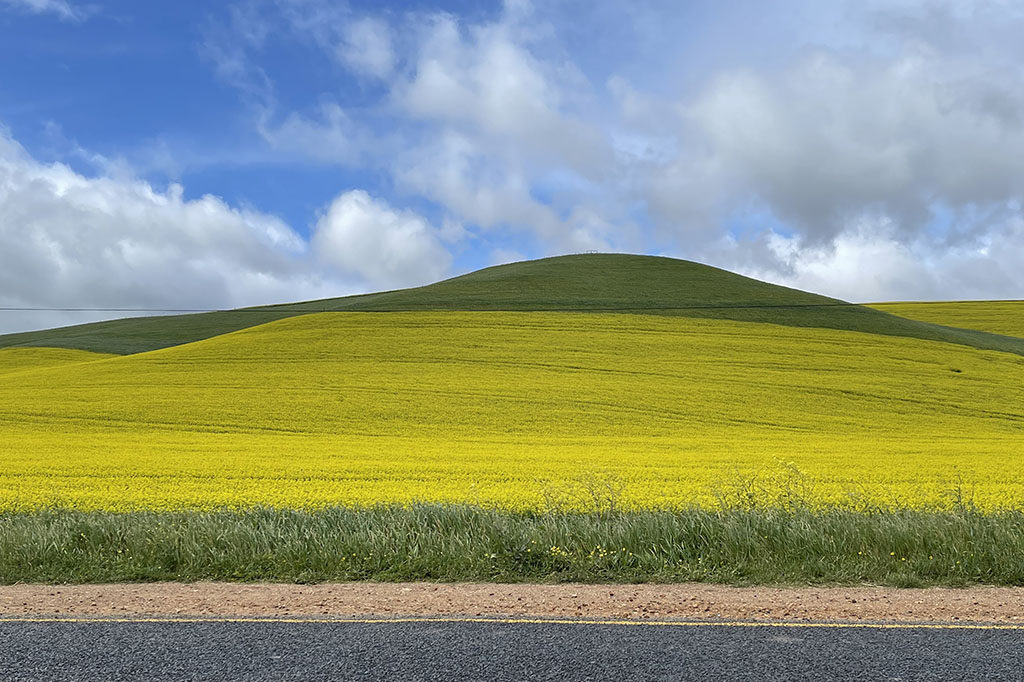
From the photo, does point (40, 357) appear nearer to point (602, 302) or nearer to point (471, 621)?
point (602, 302)

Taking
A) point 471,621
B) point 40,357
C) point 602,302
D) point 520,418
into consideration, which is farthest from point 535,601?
point 40,357

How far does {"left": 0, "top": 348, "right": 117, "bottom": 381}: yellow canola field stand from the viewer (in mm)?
→ 54094

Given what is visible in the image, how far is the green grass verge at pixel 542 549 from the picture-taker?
25.5ft

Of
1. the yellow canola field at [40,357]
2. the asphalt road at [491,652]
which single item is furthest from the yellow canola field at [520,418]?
the yellow canola field at [40,357]

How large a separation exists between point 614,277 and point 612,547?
5990 centimetres

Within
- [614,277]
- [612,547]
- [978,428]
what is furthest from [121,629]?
[614,277]

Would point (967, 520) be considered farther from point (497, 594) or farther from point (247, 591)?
point (247, 591)

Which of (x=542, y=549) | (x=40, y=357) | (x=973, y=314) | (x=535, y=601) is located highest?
(x=973, y=314)

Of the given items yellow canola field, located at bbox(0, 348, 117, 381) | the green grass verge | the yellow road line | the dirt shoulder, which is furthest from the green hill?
the yellow road line

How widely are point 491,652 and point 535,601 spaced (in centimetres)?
139

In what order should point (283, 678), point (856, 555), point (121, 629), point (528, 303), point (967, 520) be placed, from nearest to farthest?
1. point (283, 678)
2. point (121, 629)
3. point (856, 555)
4. point (967, 520)
5. point (528, 303)

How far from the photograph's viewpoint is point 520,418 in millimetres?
27328

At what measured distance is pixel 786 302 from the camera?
58.6m

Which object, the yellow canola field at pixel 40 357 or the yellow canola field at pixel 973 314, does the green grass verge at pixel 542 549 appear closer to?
the yellow canola field at pixel 40 357
